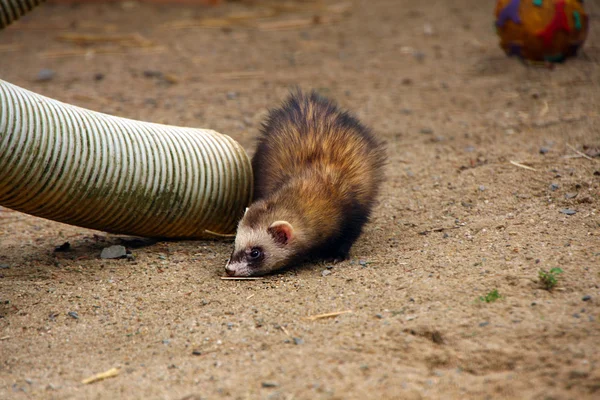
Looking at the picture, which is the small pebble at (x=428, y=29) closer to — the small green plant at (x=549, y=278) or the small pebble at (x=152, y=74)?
the small pebble at (x=152, y=74)

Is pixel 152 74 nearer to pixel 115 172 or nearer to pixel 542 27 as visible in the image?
pixel 115 172

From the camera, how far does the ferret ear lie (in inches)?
179

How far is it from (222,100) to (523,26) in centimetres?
332

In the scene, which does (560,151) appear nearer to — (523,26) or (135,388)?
(523,26)

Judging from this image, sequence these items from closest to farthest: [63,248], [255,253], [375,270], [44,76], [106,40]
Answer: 1. [375,270]
2. [255,253]
3. [63,248]
4. [44,76]
5. [106,40]

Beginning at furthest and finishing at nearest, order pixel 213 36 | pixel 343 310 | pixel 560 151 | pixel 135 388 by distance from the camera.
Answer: pixel 213 36
pixel 560 151
pixel 343 310
pixel 135 388

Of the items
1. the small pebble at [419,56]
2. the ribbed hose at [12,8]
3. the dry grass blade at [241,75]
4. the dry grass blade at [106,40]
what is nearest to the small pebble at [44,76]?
the dry grass blade at [106,40]

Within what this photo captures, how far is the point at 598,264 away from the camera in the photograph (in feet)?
12.4

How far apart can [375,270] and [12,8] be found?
306 cm

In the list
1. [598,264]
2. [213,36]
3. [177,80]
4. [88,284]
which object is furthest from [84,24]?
[598,264]

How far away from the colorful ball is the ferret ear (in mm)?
4367

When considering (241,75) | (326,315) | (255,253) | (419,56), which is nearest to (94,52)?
(241,75)

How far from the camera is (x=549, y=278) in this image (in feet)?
11.8

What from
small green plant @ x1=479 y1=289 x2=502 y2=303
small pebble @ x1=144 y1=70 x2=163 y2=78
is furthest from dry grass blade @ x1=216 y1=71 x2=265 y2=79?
small green plant @ x1=479 y1=289 x2=502 y2=303
